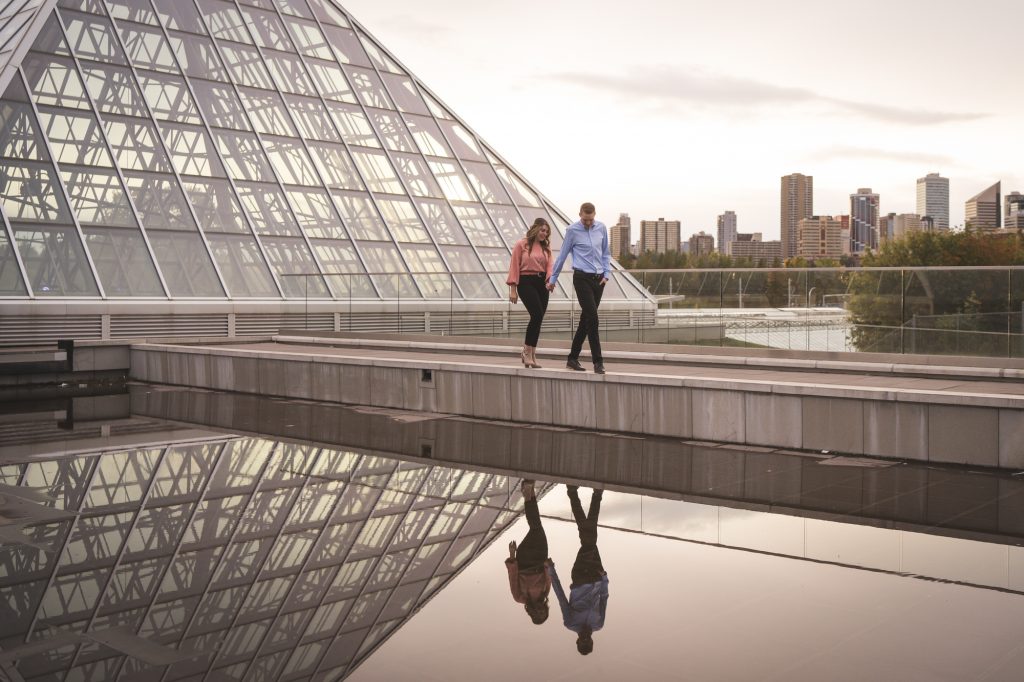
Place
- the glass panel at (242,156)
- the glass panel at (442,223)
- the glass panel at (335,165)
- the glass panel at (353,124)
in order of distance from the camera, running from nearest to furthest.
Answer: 1. the glass panel at (242,156)
2. the glass panel at (335,165)
3. the glass panel at (442,223)
4. the glass panel at (353,124)

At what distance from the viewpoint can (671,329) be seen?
1652 centimetres

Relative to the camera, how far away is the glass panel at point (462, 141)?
112ft

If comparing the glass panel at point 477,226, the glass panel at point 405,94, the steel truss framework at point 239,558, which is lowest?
→ the steel truss framework at point 239,558

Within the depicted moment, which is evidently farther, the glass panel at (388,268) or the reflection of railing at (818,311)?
the glass panel at (388,268)

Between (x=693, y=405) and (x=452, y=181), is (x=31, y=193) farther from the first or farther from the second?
(x=693, y=405)

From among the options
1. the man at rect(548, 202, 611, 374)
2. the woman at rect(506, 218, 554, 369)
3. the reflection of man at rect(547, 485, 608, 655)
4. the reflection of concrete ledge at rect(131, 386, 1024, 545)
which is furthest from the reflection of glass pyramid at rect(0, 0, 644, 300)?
the reflection of man at rect(547, 485, 608, 655)

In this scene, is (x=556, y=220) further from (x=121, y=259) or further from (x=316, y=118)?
(x=121, y=259)

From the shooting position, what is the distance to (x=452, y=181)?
32.7 meters

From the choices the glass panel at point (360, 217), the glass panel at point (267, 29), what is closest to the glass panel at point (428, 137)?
the glass panel at point (360, 217)

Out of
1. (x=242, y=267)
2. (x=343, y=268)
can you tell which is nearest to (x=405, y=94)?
(x=343, y=268)

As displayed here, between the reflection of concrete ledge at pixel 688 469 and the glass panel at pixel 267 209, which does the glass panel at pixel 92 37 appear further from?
the reflection of concrete ledge at pixel 688 469

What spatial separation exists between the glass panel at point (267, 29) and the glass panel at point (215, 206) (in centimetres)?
685

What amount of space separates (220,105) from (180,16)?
3.32 metres

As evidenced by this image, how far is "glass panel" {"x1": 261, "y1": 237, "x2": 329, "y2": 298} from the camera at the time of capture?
25.9m
